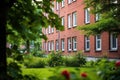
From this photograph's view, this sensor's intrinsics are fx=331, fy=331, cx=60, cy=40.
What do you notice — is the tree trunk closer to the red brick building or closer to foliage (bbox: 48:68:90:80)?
foliage (bbox: 48:68:90:80)

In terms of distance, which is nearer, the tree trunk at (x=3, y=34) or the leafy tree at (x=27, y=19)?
the tree trunk at (x=3, y=34)

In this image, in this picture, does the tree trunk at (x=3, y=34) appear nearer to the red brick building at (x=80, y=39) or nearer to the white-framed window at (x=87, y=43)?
the red brick building at (x=80, y=39)

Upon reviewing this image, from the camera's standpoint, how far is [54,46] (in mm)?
50719

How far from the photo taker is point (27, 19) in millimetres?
4160

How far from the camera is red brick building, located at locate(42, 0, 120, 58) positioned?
29.4m

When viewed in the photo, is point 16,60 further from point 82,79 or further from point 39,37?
point 82,79

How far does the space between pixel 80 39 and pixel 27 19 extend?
33703 millimetres

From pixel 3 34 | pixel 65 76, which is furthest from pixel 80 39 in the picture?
pixel 65 76

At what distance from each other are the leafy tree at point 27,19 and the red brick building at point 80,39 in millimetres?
21780

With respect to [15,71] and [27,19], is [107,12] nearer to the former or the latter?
[27,19]

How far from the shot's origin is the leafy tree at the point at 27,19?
3985 millimetres

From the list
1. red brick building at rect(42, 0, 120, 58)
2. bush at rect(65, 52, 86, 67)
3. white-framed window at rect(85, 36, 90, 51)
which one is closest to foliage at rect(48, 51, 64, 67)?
bush at rect(65, 52, 86, 67)

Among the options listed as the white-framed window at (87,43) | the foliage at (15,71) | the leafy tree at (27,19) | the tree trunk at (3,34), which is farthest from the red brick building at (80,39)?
the tree trunk at (3,34)

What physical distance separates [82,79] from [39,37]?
4.38 feet
